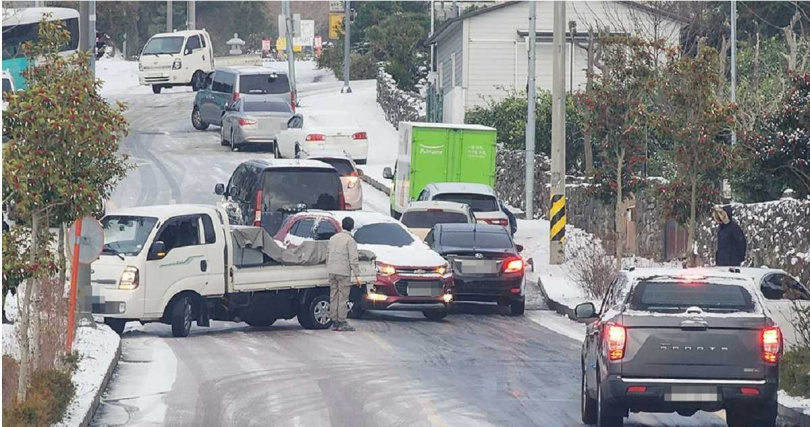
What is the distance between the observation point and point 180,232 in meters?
22.9

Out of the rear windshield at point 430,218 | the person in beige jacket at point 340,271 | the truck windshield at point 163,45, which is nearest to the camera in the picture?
the person in beige jacket at point 340,271

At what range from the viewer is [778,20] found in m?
61.2

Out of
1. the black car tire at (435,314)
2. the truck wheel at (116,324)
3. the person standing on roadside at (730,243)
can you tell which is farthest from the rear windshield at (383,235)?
the person standing on roadside at (730,243)

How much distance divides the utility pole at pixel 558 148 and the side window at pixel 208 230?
37.9 feet

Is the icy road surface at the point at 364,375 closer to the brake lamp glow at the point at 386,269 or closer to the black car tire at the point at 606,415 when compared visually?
the brake lamp glow at the point at 386,269

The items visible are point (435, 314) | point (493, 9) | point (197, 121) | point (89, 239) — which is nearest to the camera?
point (89, 239)

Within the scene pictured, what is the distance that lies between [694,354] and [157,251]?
413 inches

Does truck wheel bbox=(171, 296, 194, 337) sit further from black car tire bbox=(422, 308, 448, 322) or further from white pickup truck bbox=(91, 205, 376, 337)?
black car tire bbox=(422, 308, 448, 322)

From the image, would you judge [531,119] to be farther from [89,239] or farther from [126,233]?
[89,239]

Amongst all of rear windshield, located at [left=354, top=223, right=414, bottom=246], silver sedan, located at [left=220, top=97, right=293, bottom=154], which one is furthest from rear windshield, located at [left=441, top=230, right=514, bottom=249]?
silver sedan, located at [left=220, top=97, right=293, bottom=154]

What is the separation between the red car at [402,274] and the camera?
25.0 metres

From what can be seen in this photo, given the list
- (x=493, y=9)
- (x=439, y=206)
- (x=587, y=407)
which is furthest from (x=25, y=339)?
(x=493, y=9)

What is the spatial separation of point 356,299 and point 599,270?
4.91m

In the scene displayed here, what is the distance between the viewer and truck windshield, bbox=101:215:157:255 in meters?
22.5
